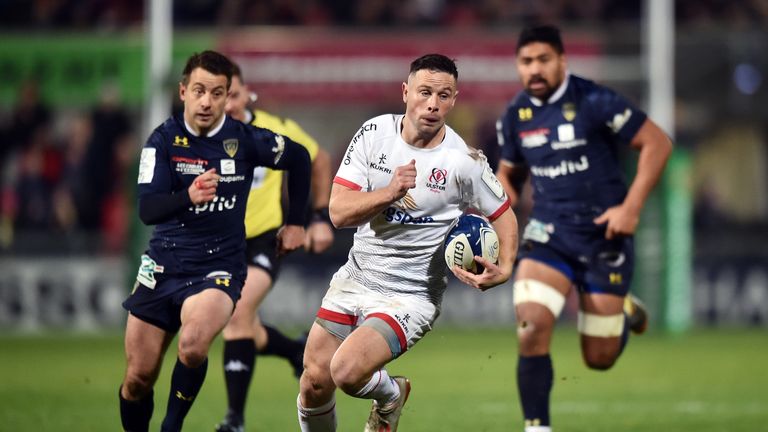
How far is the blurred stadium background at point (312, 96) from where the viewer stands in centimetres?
1897

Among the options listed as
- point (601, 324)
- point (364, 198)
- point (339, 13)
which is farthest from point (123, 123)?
point (364, 198)

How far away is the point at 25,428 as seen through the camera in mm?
9094

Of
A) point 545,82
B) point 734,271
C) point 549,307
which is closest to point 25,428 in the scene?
point 549,307

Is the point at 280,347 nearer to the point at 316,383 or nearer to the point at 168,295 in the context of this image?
the point at 168,295

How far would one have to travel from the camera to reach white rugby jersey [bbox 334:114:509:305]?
7.10 metres

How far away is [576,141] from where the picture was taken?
28.8ft

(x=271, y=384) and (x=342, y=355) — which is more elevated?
(x=342, y=355)

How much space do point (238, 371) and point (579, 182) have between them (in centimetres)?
255

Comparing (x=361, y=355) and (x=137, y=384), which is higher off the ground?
(x=361, y=355)

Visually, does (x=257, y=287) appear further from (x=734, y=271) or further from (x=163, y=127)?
(x=734, y=271)

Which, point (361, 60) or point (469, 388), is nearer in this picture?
point (469, 388)

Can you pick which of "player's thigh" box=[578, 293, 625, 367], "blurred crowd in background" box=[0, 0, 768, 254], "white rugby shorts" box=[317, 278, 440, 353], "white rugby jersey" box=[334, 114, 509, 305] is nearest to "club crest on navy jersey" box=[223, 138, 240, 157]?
"white rugby jersey" box=[334, 114, 509, 305]

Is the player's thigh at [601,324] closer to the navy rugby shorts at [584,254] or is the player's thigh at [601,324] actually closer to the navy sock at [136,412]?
the navy rugby shorts at [584,254]

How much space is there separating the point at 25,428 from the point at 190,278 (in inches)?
88.2
